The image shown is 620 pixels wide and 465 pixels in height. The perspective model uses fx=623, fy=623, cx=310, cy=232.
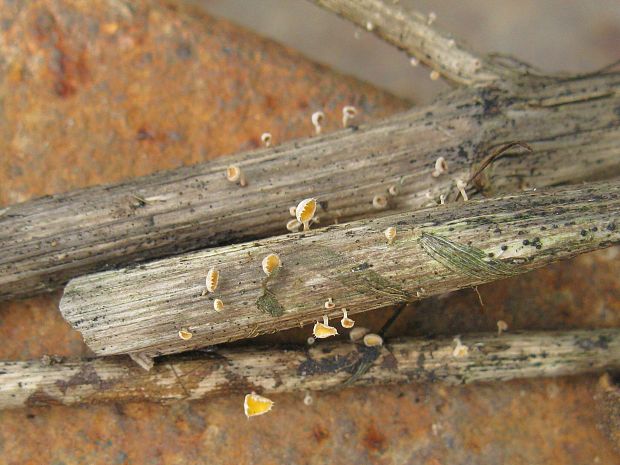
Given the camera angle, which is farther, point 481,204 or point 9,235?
point 9,235

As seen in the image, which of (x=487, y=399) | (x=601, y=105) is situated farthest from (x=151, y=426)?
(x=601, y=105)

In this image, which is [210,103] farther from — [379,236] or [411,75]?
[411,75]

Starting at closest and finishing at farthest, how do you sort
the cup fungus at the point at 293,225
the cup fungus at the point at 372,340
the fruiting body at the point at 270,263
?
the fruiting body at the point at 270,263, the cup fungus at the point at 293,225, the cup fungus at the point at 372,340

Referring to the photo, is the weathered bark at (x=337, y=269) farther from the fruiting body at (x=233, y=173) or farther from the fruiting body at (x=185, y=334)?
the fruiting body at (x=233, y=173)

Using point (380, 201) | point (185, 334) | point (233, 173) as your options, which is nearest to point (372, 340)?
point (380, 201)

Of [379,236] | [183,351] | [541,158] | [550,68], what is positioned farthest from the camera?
[550,68]

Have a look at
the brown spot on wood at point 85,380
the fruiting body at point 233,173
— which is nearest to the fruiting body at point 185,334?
the brown spot on wood at point 85,380
